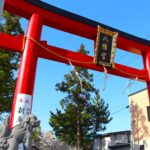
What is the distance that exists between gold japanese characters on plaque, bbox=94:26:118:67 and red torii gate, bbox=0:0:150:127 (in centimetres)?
20

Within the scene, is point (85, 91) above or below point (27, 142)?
above

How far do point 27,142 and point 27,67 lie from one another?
7.81 ft

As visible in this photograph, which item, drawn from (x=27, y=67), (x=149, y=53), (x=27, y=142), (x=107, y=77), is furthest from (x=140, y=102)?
(x=27, y=142)

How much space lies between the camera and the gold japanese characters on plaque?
9.36 metres

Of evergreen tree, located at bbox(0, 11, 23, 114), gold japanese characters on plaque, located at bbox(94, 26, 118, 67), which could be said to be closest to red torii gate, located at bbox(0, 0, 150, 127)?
gold japanese characters on plaque, located at bbox(94, 26, 118, 67)

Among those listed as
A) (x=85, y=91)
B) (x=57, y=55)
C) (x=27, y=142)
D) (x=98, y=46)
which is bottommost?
(x=27, y=142)

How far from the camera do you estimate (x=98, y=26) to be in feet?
31.1

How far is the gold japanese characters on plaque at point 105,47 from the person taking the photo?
9.36 m

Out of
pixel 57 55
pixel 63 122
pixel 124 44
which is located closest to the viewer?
pixel 57 55

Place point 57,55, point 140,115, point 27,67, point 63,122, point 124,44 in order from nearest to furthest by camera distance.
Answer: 1. point 27,67
2. point 57,55
3. point 124,44
4. point 140,115
5. point 63,122

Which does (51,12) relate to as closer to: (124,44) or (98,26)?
(98,26)

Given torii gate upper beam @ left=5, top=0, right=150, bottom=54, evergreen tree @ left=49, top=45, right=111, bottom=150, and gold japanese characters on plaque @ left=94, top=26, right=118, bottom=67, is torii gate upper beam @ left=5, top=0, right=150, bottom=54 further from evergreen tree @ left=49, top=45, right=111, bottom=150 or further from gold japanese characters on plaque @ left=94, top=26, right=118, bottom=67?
evergreen tree @ left=49, top=45, right=111, bottom=150

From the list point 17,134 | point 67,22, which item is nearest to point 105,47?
point 67,22

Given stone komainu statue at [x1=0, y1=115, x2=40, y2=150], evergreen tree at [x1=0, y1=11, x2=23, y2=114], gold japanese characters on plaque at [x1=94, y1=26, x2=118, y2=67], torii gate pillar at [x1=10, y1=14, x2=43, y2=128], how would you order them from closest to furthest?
stone komainu statue at [x1=0, y1=115, x2=40, y2=150] < torii gate pillar at [x1=10, y1=14, x2=43, y2=128] < gold japanese characters on plaque at [x1=94, y1=26, x2=118, y2=67] < evergreen tree at [x1=0, y1=11, x2=23, y2=114]
